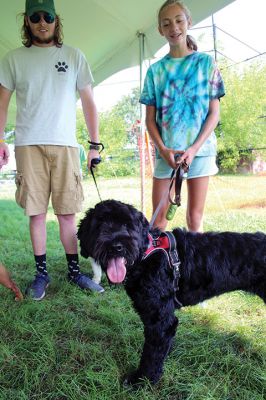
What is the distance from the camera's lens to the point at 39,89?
2.94 metres

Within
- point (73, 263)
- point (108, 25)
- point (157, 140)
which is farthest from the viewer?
point (108, 25)

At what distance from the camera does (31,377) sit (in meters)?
2.02

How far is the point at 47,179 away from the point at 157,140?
1.08 meters

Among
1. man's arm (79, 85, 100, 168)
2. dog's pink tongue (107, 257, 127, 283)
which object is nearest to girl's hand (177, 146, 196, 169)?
dog's pink tongue (107, 257, 127, 283)

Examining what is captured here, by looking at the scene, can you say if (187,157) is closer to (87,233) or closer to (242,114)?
(87,233)

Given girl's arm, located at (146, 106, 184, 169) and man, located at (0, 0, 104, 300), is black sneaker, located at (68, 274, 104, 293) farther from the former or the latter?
girl's arm, located at (146, 106, 184, 169)

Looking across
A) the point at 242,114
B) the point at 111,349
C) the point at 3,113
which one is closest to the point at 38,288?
the point at 111,349

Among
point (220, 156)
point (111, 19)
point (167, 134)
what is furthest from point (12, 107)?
point (220, 156)

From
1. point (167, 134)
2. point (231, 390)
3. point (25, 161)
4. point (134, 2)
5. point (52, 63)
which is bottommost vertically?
point (231, 390)

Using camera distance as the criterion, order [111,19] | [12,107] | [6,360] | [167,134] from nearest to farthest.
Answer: [6,360]
[167,134]
[111,19]
[12,107]

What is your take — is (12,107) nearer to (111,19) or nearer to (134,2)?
(111,19)

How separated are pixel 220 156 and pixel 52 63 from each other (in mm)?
15140

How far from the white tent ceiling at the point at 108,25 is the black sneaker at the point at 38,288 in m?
3.39

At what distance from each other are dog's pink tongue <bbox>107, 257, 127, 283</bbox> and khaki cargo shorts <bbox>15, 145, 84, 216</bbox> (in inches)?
51.7
